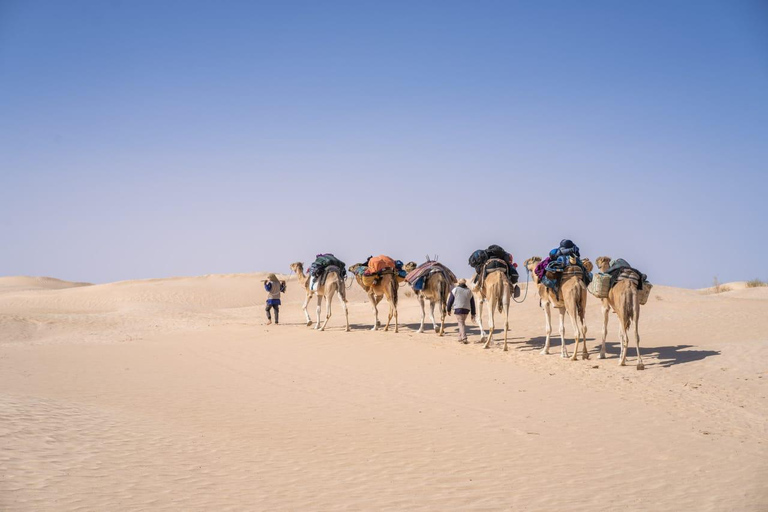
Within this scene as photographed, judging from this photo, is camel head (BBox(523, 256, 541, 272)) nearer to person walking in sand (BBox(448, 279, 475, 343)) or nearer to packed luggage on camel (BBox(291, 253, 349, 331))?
person walking in sand (BBox(448, 279, 475, 343))

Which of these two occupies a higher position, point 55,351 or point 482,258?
point 482,258

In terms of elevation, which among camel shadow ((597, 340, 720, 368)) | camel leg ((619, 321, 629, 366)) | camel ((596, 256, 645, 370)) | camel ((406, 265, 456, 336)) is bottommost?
camel shadow ((597, 340, 720, 368))

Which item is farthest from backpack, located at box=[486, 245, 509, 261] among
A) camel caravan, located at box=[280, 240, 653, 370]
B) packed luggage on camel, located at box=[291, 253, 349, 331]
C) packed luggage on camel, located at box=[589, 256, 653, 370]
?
packed luggage on camel, located at box=[291, 253, 349, 331]

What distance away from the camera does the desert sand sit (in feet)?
23.3

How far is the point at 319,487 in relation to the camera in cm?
731

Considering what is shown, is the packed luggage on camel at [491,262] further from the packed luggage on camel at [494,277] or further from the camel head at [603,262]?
the camel head at [603,262]

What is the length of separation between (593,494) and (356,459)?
300 cm

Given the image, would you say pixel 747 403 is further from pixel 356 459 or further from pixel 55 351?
pixel 55 351

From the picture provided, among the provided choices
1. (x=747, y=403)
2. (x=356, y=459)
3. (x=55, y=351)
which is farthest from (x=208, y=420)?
(x=55, y=351)

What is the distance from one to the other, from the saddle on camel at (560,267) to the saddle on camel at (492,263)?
4.57 feet

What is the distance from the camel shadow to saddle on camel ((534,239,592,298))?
263 centimetres

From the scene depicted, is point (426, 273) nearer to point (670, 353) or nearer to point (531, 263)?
point (531, 263)

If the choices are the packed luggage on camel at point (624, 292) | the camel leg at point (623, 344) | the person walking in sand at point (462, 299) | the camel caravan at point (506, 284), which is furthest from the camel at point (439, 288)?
the camel leg at point (623, 344)

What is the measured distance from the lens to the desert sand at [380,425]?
711 centimetres
